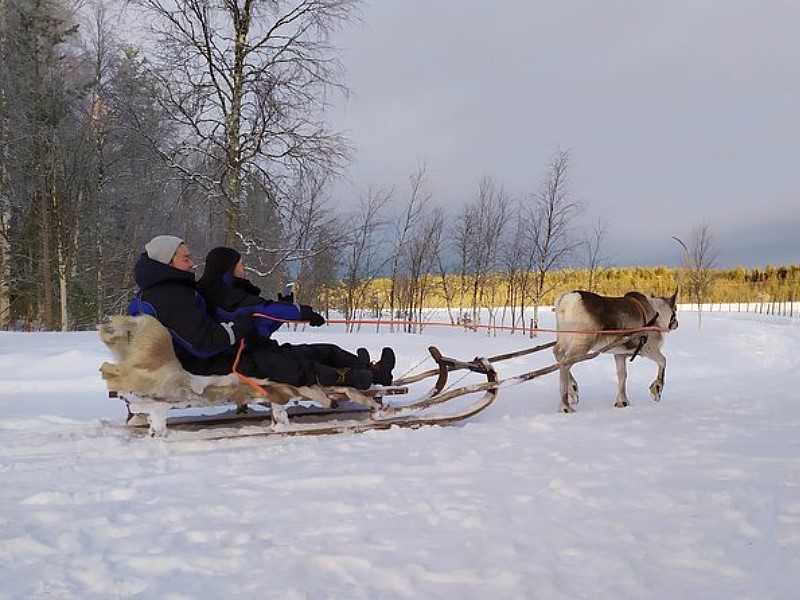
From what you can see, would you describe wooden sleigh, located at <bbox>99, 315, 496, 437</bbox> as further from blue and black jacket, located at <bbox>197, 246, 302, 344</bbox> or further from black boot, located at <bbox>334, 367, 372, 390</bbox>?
blue and black jacket, located at <bbox>197, 246, 302, 344</bbox>

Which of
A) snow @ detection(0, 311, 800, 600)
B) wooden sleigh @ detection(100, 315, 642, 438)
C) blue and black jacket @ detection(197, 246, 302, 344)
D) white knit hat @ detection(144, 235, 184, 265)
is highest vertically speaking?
white knit hat @ detection(144, 235, 184, 265)

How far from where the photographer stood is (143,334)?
454 cm

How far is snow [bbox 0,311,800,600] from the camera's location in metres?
2.51

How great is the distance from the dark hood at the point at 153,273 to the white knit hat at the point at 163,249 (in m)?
0.05


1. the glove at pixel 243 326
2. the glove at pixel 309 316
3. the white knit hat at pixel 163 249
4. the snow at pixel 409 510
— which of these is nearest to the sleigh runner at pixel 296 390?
the snow at pixel 409 510

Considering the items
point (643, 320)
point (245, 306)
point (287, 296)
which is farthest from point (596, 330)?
point (245, 306)

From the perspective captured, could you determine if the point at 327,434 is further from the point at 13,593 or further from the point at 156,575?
the point at 13,593

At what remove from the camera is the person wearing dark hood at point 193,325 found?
464 centimetres

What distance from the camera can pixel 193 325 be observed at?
4633 millimetres

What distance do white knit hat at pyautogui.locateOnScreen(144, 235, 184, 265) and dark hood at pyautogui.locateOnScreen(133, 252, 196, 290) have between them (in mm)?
46

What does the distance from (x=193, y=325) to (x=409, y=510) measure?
2.46 m

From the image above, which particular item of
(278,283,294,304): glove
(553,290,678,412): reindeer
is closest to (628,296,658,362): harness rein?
(553,290,678,412): reindeer

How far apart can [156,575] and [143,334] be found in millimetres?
2480

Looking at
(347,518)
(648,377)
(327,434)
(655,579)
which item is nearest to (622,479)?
(655,579)
